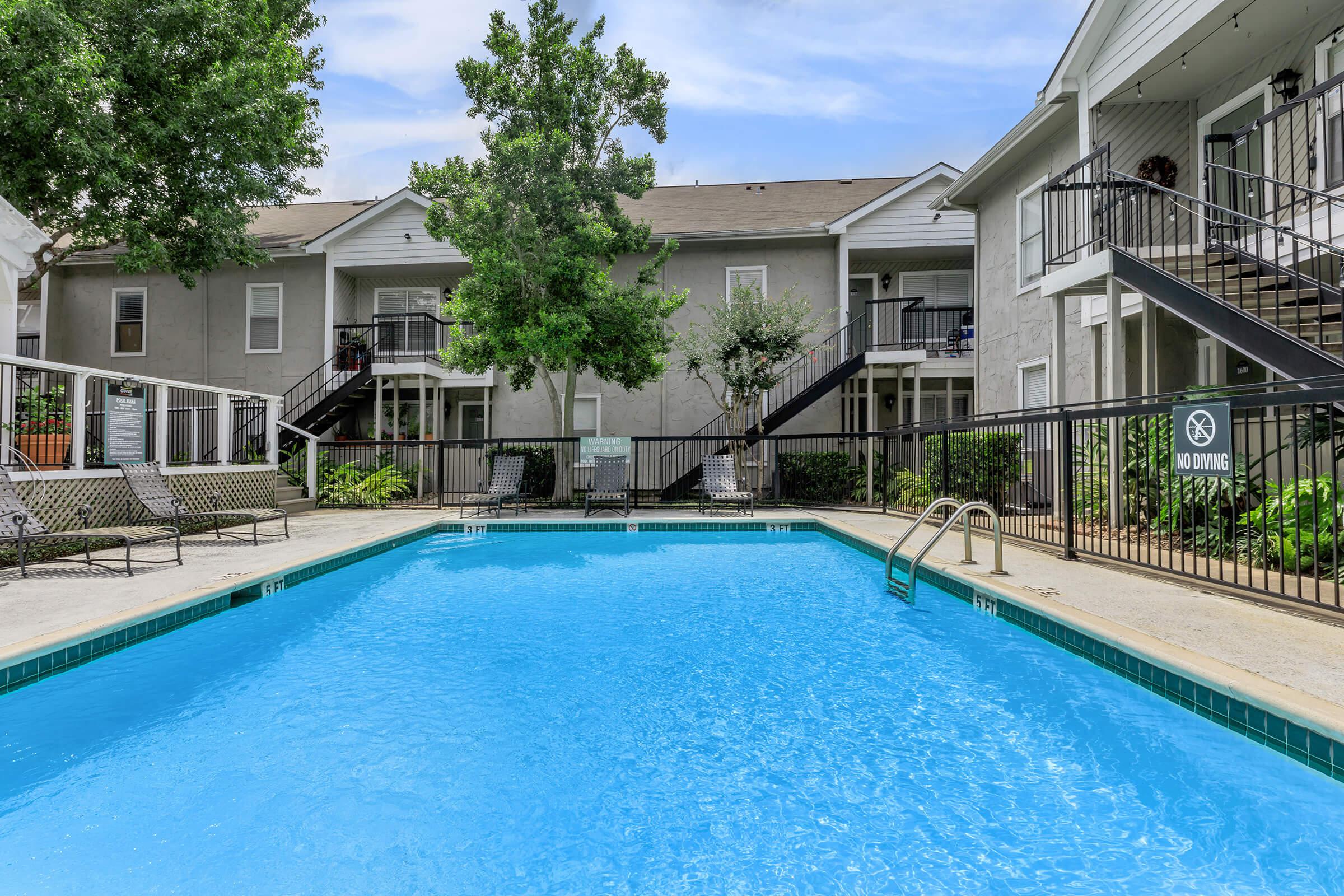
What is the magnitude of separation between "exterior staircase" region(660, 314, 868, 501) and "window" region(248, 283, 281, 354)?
1030 centimetres

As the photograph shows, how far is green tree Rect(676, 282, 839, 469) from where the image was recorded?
12.5 metres

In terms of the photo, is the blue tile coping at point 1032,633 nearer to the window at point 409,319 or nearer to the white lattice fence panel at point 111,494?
the white lattice fence panel at point 111,494

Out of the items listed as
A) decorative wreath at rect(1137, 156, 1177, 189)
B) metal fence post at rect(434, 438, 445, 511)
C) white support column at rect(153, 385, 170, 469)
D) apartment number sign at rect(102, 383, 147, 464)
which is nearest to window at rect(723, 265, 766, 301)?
metal fence post at rect(434, 438, 445, 511)

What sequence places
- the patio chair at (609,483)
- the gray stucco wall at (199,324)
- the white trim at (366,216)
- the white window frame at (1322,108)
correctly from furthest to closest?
the gray stucco wall at (199,324), the white trim at (366,216), the patio chair at (609,483), the white window frame at (1322,108)

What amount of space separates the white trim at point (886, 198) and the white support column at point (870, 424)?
11.0 feet

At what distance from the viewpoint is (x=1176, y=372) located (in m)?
9.62

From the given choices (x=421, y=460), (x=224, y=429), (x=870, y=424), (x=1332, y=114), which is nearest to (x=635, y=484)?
(x=421, y=460)

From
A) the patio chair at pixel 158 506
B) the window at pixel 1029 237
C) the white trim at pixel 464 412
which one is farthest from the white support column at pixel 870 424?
the white trim at pixel 464 412

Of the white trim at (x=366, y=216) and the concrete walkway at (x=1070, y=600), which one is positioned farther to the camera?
the white trim at (x=366, y=216)

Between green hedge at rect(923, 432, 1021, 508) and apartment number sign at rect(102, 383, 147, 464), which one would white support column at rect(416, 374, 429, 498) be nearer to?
apartment number sign at rect(102, 383, 147, 464)

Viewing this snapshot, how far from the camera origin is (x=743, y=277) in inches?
625

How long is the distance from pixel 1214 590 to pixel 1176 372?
6.01 meters

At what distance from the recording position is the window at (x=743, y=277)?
51.7 ft

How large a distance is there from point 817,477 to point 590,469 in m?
5.17
